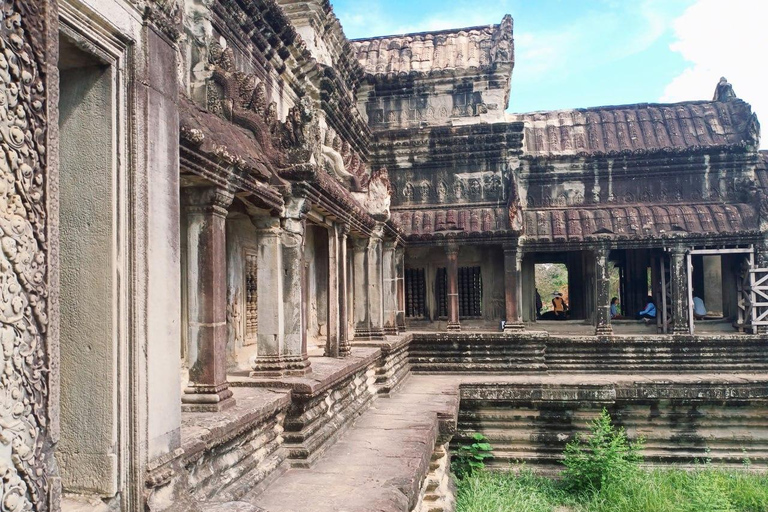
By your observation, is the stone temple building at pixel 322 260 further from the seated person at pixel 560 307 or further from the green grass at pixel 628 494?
the seated person at pixel 560 307

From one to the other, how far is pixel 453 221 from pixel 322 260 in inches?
194

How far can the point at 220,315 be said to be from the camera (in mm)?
5078

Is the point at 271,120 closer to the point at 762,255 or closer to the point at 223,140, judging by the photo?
the point at 223,140

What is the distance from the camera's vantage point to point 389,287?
12602 millimetres

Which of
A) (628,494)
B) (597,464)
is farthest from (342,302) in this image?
(628,494)

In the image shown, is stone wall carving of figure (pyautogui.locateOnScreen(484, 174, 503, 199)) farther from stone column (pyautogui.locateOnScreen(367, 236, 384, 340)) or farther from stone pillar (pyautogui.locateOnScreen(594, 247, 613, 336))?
stone column (pyautogui.locateOnScreen(367, 236, 384, 340))

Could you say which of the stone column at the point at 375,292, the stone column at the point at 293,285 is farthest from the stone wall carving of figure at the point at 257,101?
the stone column at the point at 375,292

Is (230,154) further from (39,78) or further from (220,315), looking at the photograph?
(39,78)

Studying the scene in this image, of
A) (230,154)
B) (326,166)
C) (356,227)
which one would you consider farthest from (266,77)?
(230,154)

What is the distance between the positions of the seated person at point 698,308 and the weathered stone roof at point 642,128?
425 centimetres

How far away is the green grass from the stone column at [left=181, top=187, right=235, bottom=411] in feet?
15.0

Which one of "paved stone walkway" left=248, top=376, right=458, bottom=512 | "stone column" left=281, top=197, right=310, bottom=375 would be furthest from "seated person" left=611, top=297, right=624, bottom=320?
"stone column" left=281, top=197, right=310, bottom=375

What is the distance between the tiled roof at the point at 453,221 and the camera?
15016 millimetres

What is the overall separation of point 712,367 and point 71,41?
14.5 meters
